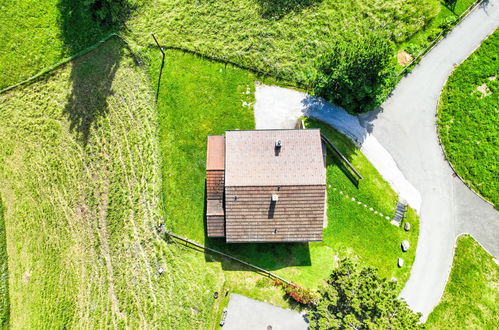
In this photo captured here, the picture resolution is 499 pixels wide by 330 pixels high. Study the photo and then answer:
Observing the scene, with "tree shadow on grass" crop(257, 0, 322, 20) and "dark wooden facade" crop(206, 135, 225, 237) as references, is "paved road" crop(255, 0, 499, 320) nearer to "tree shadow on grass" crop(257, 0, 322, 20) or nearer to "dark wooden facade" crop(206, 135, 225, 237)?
"dark wooden facade" crop(206, 135, 225, 237)

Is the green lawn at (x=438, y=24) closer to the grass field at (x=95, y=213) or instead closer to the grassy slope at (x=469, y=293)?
the grassy slope at (x=469, y=293)

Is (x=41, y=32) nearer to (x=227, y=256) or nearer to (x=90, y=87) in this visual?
(x=90, y=87)

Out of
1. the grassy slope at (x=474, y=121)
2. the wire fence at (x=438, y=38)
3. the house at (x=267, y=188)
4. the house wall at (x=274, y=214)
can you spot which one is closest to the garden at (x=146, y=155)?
the wire fence at (x=438, y=38)

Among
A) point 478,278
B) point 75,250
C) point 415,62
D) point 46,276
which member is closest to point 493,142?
point 415,62

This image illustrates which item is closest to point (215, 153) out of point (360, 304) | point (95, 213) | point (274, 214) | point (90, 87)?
point (274, 214)

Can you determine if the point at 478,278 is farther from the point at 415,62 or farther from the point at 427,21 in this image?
the point at 427,21

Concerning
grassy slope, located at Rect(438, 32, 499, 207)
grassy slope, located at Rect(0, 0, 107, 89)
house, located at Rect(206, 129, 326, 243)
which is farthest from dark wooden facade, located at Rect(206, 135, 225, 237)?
grassy slope, located at Rect(438, 32, 499, 207)
